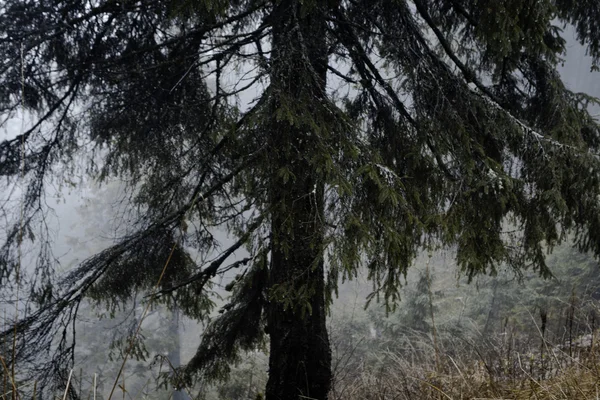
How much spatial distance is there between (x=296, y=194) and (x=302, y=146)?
0.99 feet

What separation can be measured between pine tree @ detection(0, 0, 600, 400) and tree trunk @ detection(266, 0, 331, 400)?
14 millimetres

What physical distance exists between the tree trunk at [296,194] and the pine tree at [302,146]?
1 cm

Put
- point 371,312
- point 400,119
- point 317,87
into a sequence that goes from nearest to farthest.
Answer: point 317,87 < point 400,119 < point 371,312

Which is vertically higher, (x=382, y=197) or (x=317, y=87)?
(x=317, y=87)

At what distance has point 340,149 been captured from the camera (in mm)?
2662

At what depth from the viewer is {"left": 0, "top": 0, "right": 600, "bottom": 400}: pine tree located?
8.59 ft

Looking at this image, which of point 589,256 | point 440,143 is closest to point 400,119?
point 440,143

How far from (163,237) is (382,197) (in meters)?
2.14

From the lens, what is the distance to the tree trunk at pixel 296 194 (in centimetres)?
254

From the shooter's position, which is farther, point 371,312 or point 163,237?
point 371,312

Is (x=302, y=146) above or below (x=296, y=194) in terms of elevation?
above

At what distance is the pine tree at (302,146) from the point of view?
103 inches

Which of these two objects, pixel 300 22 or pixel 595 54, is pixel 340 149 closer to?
pixel 300 22

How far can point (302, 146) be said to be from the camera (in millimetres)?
2645
